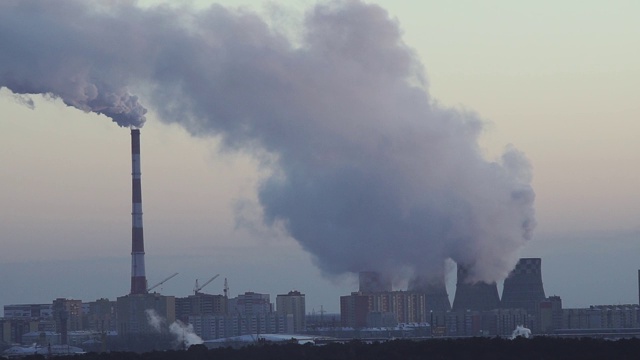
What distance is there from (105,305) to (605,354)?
382 ft

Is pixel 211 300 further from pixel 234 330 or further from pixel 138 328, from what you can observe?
pixel 138 328

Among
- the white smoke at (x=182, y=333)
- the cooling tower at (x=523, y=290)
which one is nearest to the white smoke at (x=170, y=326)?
the white smoke at (x=182, y=333)

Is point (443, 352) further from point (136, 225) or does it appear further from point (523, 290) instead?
point (523, 290)

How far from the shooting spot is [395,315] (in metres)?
146

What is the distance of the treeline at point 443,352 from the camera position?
149 ft

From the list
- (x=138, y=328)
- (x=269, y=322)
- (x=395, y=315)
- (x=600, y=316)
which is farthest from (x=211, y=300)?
(x=600, y=316)

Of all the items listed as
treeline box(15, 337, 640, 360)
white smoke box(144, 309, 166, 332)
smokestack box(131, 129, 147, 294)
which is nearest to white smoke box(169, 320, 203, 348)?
white smoke box(144, 309, 166, 332)

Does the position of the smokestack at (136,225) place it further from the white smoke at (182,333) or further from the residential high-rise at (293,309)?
the residential high-rise at (293,309)

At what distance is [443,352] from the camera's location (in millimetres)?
46469

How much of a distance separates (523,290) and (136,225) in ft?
141

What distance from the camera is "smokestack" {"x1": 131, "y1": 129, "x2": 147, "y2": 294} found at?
102125 mm

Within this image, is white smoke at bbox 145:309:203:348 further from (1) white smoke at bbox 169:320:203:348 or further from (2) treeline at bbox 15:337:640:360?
(2) treeline at bbox 15:337:640:360

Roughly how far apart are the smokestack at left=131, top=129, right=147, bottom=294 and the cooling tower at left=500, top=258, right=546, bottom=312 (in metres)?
35.6

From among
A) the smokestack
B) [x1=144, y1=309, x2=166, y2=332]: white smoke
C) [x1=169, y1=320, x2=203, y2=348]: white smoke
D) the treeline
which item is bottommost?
the treeline
